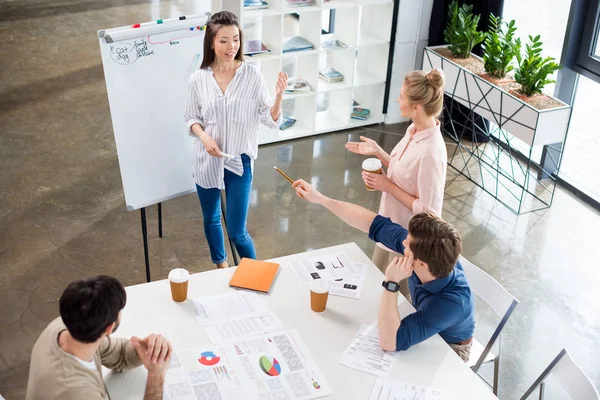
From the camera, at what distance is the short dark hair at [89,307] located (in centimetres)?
219

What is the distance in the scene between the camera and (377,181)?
3258mm

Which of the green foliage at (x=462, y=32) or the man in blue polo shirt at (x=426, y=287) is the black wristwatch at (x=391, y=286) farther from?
the green foliage at (x=462, y=32)

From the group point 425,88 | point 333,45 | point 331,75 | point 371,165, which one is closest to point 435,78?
point 425,88

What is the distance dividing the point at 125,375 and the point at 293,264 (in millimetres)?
927

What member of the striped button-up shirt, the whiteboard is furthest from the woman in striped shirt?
the whiteboard

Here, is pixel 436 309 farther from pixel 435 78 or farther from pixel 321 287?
pixel 435 78

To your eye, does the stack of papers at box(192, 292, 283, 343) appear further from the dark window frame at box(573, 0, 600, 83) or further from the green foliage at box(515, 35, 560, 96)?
the dark window frame at box(573, 0, 600, 83)

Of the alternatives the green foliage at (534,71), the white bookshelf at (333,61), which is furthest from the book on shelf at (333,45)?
the green foliage at (534,71)

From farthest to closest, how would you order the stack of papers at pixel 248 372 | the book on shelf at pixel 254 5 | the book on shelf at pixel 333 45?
the book on shelf at pixel 333 45 < the book on shelf at pixel 254 5 < the stack of papers at pixel 248 372

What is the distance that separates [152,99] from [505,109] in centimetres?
254

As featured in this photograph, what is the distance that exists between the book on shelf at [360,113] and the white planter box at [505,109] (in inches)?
35.5

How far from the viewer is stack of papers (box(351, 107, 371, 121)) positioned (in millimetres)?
6328

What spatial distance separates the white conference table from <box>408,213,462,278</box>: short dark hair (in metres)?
0.33

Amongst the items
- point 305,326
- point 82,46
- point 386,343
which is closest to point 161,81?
point 305,326
